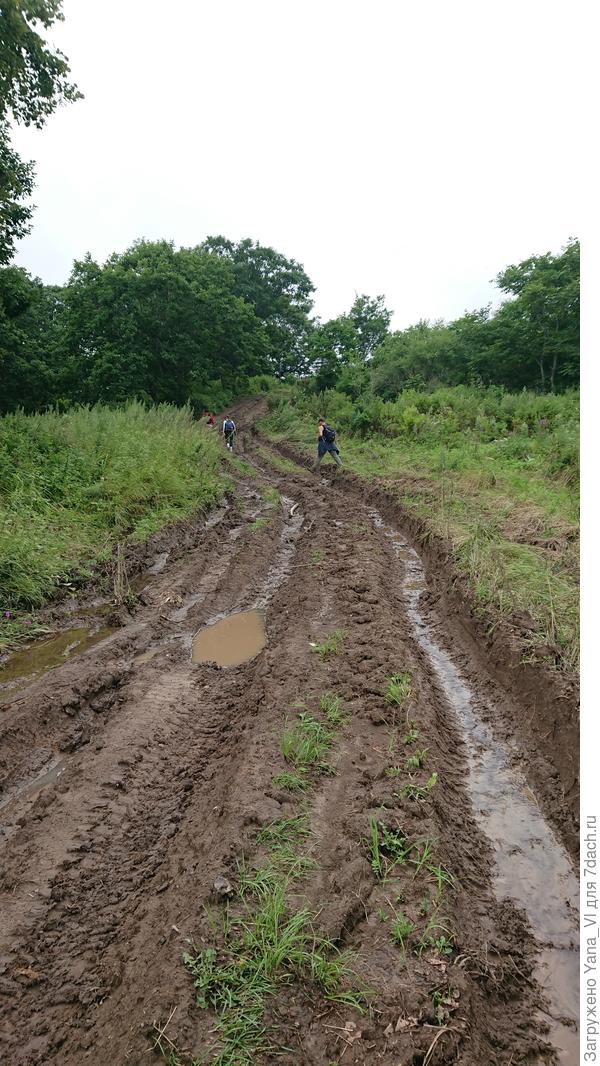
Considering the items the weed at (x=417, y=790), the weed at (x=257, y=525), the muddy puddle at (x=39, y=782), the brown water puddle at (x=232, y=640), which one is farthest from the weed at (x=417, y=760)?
the weed at (x=257, y=525)

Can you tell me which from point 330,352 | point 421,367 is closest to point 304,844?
point 421,367

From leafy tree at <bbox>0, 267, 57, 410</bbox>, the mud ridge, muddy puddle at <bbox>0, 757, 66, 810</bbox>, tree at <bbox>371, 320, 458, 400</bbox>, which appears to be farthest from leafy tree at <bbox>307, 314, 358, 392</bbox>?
muddy puddle at <bbox>0, 757, 66, 810</bbox>

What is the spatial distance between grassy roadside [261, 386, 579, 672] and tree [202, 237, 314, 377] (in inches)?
763

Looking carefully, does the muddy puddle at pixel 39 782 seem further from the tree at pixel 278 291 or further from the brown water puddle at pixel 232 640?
the tree at pixel 278 291

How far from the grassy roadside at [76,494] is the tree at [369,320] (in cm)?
3788

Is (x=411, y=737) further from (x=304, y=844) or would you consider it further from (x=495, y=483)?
(x=495, y=483)

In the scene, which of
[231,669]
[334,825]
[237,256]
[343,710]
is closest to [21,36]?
[231,669]

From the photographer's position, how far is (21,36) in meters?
9.34

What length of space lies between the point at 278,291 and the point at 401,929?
46562 millimetres

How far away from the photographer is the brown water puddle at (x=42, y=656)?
5.30m

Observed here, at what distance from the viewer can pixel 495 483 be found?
428 inches

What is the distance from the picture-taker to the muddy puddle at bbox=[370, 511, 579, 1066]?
8.02ft

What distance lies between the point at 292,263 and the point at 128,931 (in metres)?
48.0

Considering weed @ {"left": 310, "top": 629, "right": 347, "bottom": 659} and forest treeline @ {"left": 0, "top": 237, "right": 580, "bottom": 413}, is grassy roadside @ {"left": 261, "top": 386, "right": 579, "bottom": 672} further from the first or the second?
forest treeline @ {"left": 0, "top": 237, "right": 580, "bottom": 413}
